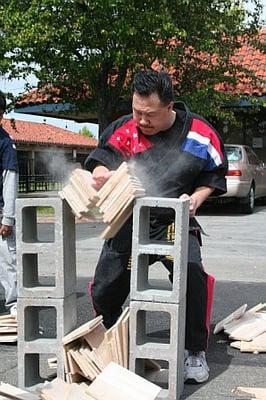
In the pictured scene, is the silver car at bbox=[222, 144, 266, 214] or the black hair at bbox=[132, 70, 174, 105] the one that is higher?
the black hair at bbox=[132, 70, 174, 105]

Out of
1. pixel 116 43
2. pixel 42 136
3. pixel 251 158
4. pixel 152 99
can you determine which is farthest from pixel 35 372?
pixel 42 136

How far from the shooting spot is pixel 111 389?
11.0 ft

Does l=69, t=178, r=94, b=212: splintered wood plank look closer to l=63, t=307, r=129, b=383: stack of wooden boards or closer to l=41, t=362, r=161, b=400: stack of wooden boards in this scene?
l=63, t=307, r=129, b=383: stack of wooden boards

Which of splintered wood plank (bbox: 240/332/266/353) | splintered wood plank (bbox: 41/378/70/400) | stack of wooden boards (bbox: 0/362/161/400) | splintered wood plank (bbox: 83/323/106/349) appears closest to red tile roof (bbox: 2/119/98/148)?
splintered wood plank (bbox: 240/332/266/353)

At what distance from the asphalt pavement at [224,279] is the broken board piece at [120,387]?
1.52 ft

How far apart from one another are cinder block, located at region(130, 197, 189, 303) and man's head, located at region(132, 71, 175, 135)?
0.52 m

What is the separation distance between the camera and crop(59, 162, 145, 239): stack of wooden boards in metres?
3.51

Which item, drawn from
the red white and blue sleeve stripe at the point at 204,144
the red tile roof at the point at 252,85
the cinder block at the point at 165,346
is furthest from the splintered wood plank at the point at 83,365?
the red tile roof at the point at 252,85

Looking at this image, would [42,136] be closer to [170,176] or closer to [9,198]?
[9,198]

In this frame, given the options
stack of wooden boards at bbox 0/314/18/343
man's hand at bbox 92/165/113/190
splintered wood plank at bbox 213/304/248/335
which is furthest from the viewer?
splintered wood plank at bbox 213/304/248/335

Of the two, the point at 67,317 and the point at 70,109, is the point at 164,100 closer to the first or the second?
the point at 67,317

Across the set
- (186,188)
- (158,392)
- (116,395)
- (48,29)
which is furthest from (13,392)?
(48,29)

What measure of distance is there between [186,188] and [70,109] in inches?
510

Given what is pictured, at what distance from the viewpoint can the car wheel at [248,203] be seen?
15.1 m
